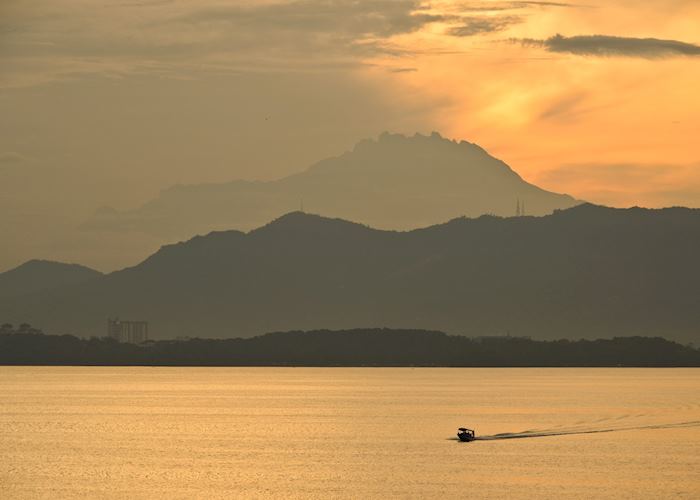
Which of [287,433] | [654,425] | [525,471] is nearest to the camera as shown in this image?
[525,471]

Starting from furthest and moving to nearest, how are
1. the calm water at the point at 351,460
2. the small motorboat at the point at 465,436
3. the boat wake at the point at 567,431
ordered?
the boat wake at the point at 567,431 < the small motorboat at the point at 465,436 < the calm water at the point at 351,460

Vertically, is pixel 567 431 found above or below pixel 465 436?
above

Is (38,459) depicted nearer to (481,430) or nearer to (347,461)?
(347,461)

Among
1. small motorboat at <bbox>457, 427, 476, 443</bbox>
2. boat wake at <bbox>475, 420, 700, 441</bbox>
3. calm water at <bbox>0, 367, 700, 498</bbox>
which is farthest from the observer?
boat wake at <bbox>475, 420, 700, 441</bbox>

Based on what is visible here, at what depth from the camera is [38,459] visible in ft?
447

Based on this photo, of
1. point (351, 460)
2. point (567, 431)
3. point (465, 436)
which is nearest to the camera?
point (351, 460)

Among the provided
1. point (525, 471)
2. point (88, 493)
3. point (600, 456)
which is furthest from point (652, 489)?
point (88, 493)

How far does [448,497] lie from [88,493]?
1217 inches

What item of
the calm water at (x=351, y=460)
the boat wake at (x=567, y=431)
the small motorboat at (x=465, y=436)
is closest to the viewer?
the calm water at (x=351, y=460)

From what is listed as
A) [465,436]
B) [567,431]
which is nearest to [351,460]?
[465,436]

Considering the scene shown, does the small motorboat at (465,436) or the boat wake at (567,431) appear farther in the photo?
the boat wake at (567,431)

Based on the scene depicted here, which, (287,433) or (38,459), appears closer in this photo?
(38,459)

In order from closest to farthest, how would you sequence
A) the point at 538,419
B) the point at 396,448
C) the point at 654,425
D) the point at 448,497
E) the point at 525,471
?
the point at 448,497, the point at 525,471, the point at 396,448, the point at 654,425, the point at 538,419

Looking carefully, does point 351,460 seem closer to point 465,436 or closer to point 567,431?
point 465,436
